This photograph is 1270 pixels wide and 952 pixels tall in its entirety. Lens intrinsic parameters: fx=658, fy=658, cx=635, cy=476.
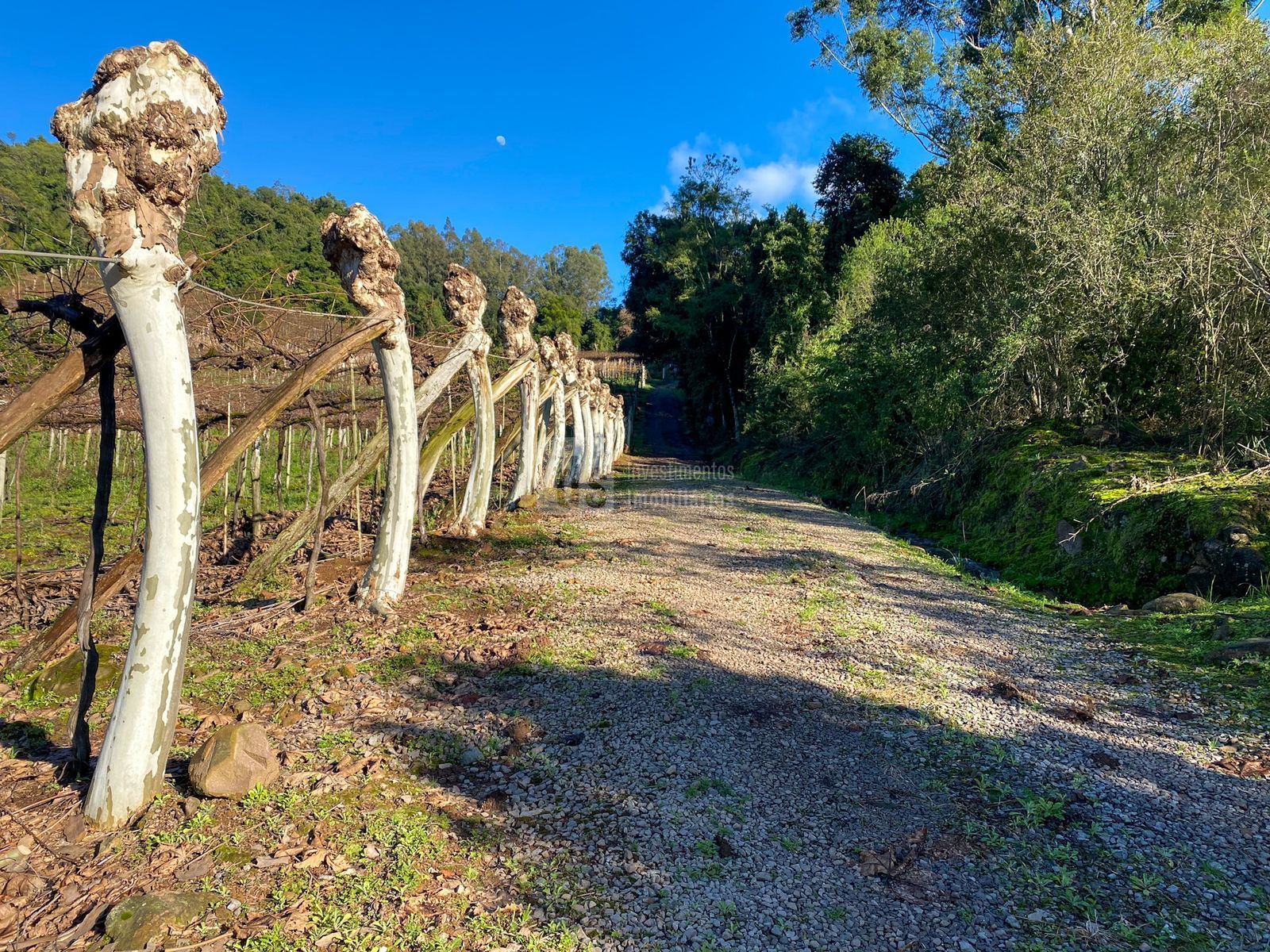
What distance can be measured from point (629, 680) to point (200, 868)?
2.71m

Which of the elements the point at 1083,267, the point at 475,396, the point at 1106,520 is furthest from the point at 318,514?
the point at 1083,267


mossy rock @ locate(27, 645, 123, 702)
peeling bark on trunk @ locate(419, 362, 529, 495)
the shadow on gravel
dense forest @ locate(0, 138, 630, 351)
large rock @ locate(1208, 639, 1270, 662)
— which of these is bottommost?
the shadow on gravel

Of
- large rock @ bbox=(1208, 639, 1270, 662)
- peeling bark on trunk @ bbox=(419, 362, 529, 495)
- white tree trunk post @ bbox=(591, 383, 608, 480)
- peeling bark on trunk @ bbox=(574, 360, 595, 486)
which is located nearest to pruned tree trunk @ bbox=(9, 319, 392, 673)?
peeling bark on trunk @ bbox=(419, 362, 529, 495)

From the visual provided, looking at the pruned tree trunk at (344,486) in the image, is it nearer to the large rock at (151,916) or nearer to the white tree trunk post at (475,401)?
the white tree trunk post at (475,401)

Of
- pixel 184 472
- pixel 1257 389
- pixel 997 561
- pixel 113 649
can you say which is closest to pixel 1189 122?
pixel 1257 389

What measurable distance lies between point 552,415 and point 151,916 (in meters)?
11.7

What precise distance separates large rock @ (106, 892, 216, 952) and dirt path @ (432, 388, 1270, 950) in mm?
1231

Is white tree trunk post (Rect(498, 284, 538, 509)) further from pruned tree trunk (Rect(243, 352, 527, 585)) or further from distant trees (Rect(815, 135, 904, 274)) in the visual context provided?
distant trees (Rect(815, 135, 904, 274))

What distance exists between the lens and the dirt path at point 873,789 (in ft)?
8.50

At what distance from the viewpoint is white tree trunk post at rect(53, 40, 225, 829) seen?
2.67 m

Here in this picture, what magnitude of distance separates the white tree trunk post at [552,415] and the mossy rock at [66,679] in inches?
343

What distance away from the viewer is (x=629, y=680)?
4727mm

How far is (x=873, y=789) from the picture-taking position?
347 cm

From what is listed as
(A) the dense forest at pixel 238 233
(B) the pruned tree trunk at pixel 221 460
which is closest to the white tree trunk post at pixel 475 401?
(A) the dense forest at pixel 238 233
